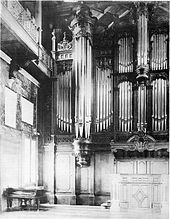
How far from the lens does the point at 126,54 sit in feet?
35.5

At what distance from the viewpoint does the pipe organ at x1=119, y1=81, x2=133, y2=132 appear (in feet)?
34.6

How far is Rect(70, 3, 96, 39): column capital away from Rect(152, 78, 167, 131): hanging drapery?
95.5 inches

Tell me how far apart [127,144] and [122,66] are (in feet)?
7.20

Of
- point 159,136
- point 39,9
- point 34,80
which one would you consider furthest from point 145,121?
point 39,9

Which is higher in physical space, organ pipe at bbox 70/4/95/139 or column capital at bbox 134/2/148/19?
column capital at bbox 134/2/148/19

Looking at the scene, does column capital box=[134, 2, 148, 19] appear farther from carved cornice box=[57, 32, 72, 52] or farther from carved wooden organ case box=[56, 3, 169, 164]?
carved cornice box=[57, 32, 72, 52]

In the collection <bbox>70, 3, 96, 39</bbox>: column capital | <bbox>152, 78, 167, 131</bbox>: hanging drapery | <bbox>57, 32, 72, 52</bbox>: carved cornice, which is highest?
<bbox>70, 3, 96, 39</bbox>: column capital

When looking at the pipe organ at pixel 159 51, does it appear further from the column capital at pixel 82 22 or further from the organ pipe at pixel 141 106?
the column capital at pixel 82 22

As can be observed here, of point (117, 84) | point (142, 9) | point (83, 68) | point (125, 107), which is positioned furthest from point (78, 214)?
point (142, 9)

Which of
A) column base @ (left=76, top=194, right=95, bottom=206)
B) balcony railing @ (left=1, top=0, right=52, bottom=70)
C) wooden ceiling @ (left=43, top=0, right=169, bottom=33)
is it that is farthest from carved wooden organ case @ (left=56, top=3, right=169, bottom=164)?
column base @ (left=76, top=194, right=95, bottom=206)

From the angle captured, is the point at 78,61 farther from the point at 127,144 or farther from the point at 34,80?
the point at 127,144

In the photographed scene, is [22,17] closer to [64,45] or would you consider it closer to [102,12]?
[64,45]

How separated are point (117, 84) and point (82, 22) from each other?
1.95m

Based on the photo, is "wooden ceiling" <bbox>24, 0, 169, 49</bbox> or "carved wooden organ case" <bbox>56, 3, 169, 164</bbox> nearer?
"carved wooden organ case" <bbox>56, 3, 169, 164</bbox>
